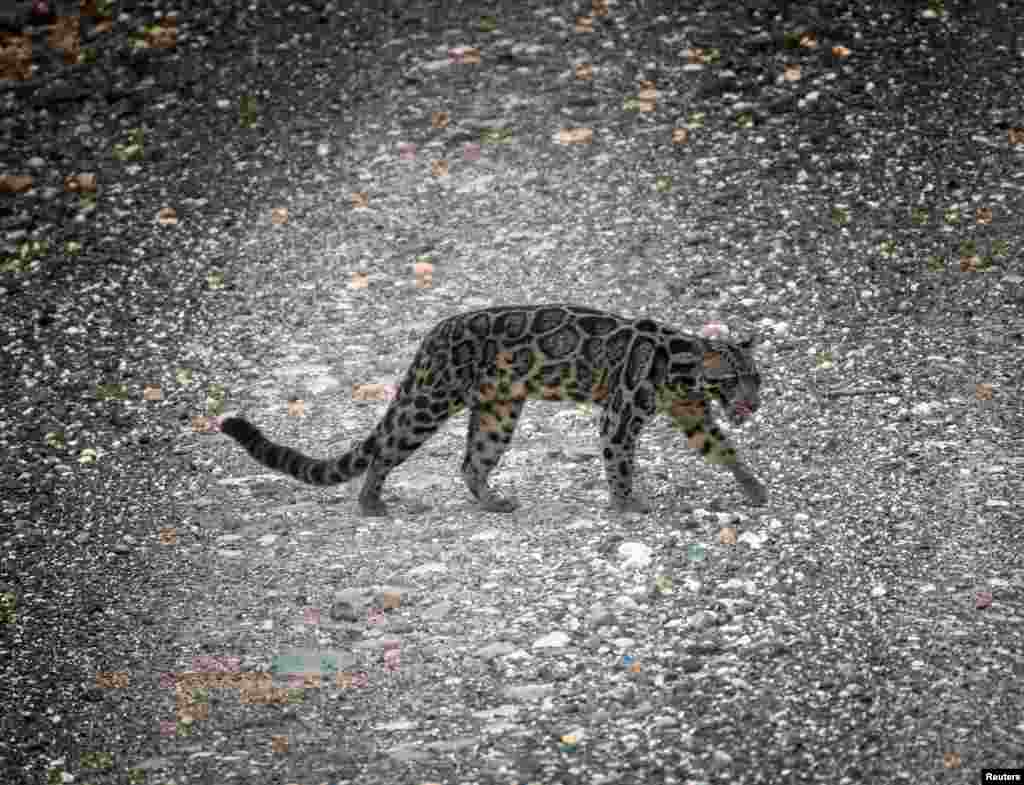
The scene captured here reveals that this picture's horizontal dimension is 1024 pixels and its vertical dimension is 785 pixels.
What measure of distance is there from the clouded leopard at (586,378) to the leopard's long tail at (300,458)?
0.06 feet

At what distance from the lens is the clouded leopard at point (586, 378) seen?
970cm

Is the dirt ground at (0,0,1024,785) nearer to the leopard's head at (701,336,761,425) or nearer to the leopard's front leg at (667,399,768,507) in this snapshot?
the leopard's front leg at (667,399,768,507)

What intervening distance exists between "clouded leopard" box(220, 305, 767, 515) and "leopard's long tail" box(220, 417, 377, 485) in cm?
2

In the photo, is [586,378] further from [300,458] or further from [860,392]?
[860,392]

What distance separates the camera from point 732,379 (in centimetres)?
970

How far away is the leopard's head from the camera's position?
31.7ft

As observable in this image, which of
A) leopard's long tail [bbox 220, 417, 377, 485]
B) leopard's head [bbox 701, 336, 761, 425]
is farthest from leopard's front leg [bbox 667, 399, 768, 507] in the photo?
leopard's long tail [bbox 220, 417, 377, 485]

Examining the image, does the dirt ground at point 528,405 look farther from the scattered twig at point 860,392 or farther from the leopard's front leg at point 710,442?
the leopard's front leg at point 710,442

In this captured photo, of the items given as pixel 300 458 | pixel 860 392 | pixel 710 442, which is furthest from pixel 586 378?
pixel 860 392

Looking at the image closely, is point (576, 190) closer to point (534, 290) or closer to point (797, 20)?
point (534, 290)

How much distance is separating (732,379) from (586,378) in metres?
0.85

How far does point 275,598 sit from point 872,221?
5.98m

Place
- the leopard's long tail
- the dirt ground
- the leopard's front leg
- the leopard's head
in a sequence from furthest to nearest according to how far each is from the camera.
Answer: the leopard's long tail
the leopard's front leg
the leopard's head
the dirt ground

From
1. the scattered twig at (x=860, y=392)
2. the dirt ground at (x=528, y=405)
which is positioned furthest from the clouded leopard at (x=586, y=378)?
the scattered twig at (x=860, y=392)
